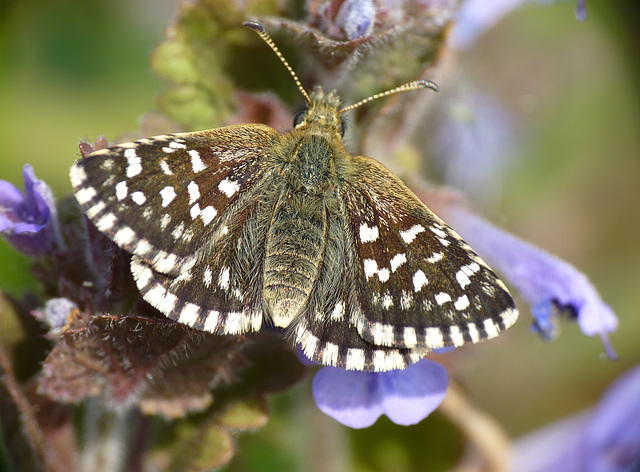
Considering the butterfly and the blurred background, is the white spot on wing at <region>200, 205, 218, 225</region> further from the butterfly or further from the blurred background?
the blurred background

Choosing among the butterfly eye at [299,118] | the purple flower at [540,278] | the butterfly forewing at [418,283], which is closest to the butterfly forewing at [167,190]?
the butterfly eye at [299,118]

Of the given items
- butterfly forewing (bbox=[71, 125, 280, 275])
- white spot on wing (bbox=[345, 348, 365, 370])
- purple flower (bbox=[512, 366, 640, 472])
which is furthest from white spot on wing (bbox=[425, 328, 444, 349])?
purple flower (bbox=[512, 366, 640, 472])

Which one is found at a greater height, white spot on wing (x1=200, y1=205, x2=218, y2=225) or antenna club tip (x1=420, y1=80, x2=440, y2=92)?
antenna club tip (x1=420, y1=80, x2=440, y2=92)

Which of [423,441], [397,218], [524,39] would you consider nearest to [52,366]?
[397,218]

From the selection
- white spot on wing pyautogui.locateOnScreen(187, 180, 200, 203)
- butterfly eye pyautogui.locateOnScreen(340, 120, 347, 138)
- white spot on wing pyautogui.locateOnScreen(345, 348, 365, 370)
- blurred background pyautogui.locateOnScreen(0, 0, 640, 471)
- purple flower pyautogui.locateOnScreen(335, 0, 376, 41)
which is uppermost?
blurred background pyautogui.locateOnScreen(0, 0, 640, 471)

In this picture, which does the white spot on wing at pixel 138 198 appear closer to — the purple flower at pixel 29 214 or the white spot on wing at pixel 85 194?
the white spot on wing at pixel 85 194
